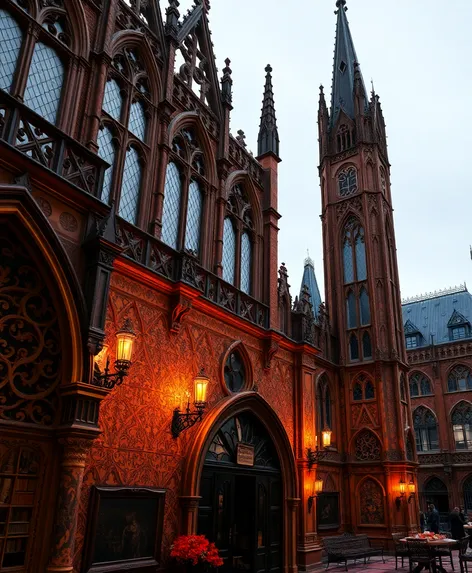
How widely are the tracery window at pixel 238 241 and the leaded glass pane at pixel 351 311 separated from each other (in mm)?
7958

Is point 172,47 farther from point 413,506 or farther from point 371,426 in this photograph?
point 413,506

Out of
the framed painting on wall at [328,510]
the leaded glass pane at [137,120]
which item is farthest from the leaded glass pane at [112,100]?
the framed painting on wall at [328,510]

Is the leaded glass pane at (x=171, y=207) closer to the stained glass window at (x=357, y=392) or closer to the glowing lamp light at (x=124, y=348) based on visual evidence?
the glowing lamp light at (x=124, y=348)

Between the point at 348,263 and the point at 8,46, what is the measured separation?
55.5 ft

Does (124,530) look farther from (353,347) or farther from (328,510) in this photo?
(353,347)

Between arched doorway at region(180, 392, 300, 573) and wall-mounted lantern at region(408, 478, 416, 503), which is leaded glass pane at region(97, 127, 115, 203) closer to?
arched doorway at region(180, 392, 300, 573)

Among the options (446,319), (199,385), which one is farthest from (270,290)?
(446,319)

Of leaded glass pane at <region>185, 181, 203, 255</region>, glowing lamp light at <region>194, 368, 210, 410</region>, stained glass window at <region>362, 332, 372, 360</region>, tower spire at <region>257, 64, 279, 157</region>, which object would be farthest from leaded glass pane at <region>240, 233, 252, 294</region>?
stained glass window at <region>362, 332, 372, 360</region>

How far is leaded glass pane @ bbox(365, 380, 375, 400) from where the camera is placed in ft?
64.8

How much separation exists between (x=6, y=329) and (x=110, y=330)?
2.19m

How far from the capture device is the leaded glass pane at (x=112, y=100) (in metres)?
10.9

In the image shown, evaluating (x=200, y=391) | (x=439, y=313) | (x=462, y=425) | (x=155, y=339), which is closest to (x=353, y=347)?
(x=200, y=391)

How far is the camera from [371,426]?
19188 millimetres

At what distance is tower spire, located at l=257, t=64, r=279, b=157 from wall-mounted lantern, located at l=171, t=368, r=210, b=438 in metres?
9.76
